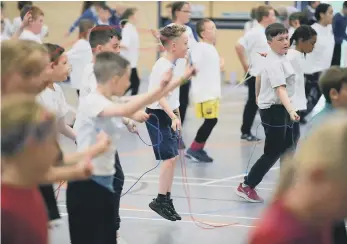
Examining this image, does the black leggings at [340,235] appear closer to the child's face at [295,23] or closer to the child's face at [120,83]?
the child's face at [120,83]

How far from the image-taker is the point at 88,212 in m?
3.66

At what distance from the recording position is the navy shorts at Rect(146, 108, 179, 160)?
5.64 metres

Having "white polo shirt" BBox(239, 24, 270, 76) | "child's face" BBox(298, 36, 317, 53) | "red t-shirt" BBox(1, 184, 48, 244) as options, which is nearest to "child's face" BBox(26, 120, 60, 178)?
"red t-shirt" BBox(1, 184, 48, 244)

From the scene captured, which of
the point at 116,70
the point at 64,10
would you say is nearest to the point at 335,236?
the point at 116,70

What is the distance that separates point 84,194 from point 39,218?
3.35 feet

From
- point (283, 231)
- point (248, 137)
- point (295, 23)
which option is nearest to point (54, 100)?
point (283, 231)

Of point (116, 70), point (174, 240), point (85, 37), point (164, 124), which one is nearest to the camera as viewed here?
point (116, 70)

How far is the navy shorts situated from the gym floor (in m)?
0.54

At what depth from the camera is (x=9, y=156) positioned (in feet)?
8.31

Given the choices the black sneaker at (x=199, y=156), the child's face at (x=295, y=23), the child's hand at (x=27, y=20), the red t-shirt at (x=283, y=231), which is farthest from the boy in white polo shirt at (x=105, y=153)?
the child's face at (x=295, y=23)

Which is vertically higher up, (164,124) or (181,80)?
(181,80)

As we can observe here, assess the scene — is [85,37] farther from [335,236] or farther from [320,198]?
[320,198]

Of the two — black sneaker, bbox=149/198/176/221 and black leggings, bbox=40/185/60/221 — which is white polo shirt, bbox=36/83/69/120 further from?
black sneaker, bbox=149/198/176/221

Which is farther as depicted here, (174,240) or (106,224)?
(174,240)
